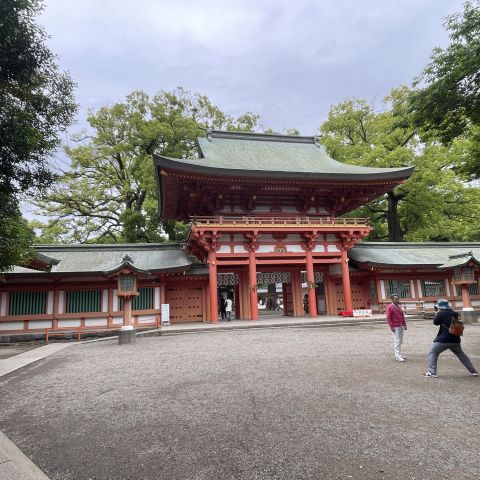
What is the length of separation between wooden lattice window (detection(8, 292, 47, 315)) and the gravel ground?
31.4ft

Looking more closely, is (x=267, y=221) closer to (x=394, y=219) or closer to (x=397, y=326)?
(x=397, y=326)

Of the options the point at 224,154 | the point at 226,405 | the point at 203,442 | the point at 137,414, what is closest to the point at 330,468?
the point at 203,442

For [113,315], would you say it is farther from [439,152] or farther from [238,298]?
[439,152]

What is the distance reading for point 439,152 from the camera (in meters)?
28.2

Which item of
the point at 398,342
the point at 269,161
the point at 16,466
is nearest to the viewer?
the point at 16,466

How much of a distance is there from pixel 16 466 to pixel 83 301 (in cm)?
1518

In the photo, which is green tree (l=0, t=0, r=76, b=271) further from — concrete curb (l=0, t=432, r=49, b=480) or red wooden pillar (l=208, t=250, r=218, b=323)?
red wooden pillar (l=208, t=250, r=218, b=323)

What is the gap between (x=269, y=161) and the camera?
2169 cm

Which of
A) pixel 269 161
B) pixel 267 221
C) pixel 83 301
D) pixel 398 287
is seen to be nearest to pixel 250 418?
pixel 267 221

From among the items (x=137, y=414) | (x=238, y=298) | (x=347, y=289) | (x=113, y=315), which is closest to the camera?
(x=137, y=414)

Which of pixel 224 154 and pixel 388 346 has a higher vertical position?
pixel 224 154

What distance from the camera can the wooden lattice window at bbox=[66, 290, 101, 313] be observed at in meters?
17.4

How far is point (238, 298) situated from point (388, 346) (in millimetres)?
11814

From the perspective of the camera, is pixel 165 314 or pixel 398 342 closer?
pixel 398 342
